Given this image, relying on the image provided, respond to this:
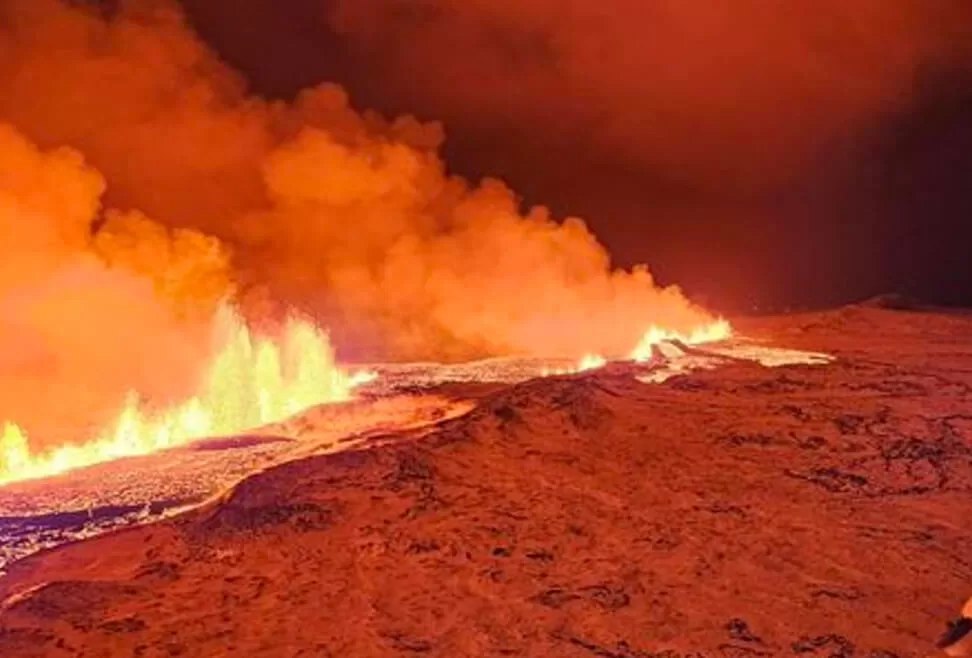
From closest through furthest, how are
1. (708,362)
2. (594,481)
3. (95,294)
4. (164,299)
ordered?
1. (594,481)
2. (95,294)
3. (164,299)
4. (708,362)

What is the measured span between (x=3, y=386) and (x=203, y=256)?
1188 centimetres

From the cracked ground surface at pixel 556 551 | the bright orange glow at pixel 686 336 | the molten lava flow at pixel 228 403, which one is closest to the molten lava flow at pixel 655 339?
the bright orange glow at pixel 686 336

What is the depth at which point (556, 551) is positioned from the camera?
1568 cm

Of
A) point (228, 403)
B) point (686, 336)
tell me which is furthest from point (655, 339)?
point (228, 403)

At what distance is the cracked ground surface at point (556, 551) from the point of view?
1253 centimetres

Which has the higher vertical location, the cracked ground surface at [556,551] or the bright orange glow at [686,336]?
the bright orange glow at [686,336]

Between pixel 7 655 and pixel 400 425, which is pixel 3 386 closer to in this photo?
pixel 400 425

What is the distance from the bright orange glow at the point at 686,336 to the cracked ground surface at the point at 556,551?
16.3 m

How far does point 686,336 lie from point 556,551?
107ft

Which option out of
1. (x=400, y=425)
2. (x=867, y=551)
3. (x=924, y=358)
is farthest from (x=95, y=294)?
(x=924, y=358)

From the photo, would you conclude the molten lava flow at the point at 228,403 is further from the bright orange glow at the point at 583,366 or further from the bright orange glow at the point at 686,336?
the bright orange glow at the point at 686,336

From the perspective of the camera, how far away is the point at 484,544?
1600 centimetres

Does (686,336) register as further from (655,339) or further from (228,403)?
(228,403)

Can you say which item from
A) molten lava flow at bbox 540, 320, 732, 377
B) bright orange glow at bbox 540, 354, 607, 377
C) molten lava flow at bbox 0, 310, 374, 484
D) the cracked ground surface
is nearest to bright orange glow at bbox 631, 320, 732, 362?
molten lava flow at bbox 540, 320, 732, 377
